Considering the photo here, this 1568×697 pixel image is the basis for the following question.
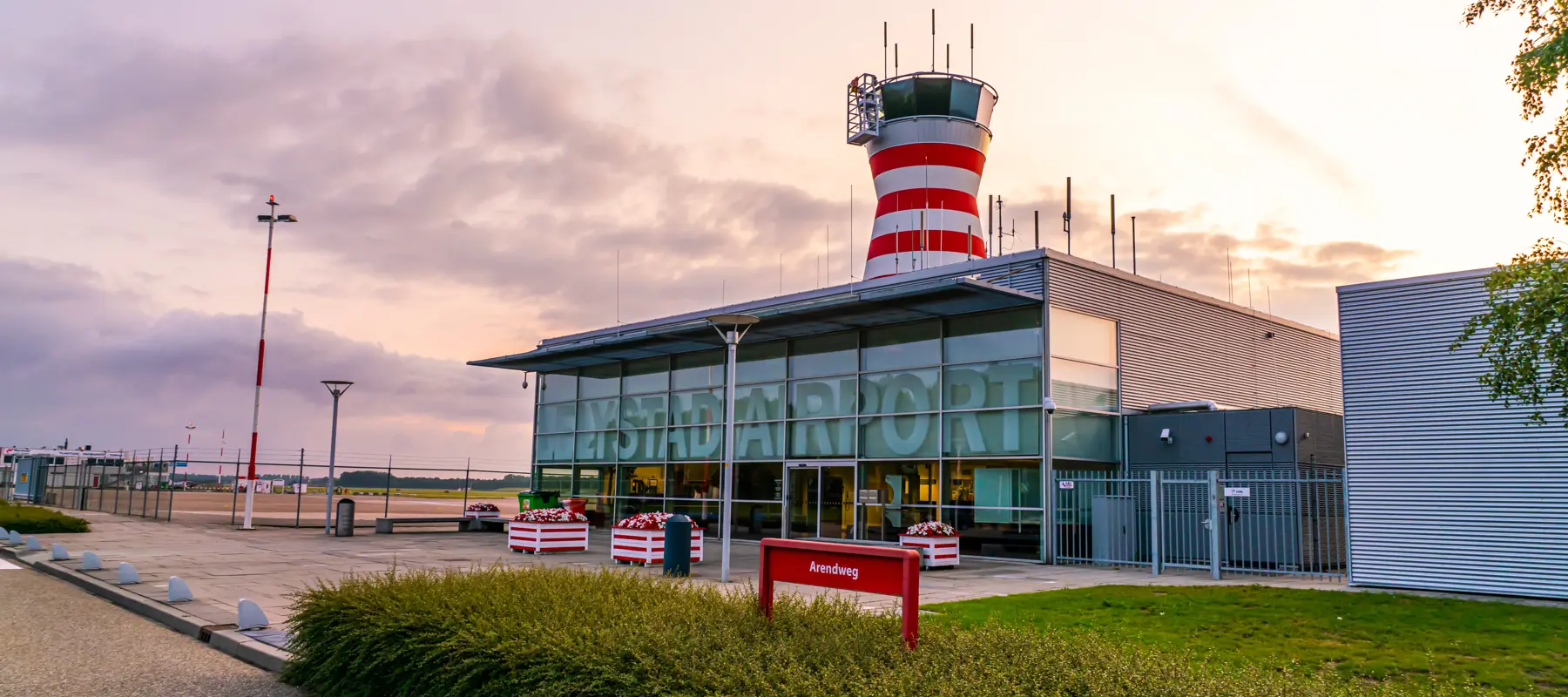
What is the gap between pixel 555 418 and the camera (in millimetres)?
36344

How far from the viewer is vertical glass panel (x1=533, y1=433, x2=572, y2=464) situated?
35.4 metres

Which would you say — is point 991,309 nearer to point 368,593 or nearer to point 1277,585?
point 1277,585

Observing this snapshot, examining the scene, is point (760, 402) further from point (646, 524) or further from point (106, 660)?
point (106, 660)

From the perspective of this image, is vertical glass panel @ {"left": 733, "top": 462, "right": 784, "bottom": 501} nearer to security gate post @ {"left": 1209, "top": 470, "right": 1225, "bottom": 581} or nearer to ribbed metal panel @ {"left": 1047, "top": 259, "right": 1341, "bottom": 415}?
ribbed metal panel @ {"left": 1047, "top": 259, "right": 1341, "bottom": 415}

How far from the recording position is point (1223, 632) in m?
11.1

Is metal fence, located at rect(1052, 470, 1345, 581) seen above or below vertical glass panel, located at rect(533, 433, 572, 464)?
below

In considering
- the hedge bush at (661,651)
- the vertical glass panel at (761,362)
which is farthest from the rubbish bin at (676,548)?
the vertical glass panel at (761,362)

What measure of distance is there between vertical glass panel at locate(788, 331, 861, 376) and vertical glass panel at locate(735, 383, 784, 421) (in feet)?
2.67

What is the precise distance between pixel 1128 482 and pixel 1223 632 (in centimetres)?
1179

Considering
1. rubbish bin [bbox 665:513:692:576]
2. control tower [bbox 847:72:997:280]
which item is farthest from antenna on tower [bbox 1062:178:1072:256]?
rubbish bin [bbox 665:513:692:576]

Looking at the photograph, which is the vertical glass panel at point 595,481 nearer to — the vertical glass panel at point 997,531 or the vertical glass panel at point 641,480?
the vertical glass panel at point 641,480

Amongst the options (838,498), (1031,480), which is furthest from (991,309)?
(838,498)

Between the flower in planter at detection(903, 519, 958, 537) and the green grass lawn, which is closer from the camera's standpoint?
the green grass lawn

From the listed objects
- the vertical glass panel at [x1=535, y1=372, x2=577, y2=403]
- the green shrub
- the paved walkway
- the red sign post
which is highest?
the vertical glass panel at [x1=535, y1=372, x2=577, y2=403]
